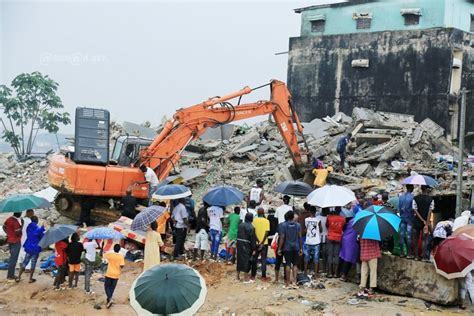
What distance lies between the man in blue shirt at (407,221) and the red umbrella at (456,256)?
5.00ft

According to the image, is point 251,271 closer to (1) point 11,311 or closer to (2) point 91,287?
(2) point 91,287

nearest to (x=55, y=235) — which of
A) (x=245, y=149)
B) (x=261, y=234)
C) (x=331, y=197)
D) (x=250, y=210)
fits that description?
(x=261, y=234)

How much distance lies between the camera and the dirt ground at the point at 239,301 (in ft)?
30.8

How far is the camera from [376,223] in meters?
9.75

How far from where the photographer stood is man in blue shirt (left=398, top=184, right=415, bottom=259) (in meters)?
10.7

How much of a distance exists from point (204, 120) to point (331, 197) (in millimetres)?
6432

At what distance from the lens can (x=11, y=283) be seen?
36.8ft

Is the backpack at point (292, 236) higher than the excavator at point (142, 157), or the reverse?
the excavator at point (142, 157)

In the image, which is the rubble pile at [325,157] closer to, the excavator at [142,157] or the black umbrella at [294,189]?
the excavator at [142,157]

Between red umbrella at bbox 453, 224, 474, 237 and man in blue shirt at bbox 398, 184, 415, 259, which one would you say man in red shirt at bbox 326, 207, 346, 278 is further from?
A: red umbrella at bbox 453, 224, 474, 237

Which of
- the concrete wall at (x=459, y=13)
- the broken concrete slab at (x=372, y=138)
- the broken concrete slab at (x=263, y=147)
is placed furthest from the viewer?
the concrete wall at (x=459, y=13)

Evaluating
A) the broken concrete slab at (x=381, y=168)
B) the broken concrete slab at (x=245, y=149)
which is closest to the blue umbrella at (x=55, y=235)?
the broken concrete slab at (x=381, y=168)

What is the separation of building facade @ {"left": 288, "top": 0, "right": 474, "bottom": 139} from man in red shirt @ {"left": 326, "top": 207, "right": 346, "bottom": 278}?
18.1 metres

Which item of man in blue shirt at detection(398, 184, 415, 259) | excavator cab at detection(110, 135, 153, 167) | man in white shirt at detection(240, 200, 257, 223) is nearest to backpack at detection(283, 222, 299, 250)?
man in white shirt at detection(240, 200, 257, 223)
